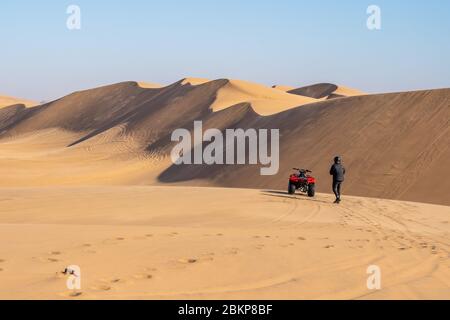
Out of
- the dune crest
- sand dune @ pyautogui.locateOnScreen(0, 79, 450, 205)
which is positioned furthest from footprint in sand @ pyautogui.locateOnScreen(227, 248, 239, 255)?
the dune crest

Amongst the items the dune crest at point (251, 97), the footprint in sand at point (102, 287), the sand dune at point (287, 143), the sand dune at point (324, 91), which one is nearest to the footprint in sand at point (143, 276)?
the footprint in sand at point (102, 287)

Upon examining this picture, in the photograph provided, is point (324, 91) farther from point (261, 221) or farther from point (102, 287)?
point (102, 287)

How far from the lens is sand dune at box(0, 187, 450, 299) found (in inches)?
226

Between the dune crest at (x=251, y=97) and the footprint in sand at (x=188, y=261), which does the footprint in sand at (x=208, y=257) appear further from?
the dune crest at (x=251, y=97)

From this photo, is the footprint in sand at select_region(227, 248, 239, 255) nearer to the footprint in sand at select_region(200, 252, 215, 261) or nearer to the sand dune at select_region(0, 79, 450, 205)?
the footprint in sand at select_region(200, 252, 215, 261)

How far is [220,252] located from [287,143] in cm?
2864

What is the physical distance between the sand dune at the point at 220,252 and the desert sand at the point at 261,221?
0.08 feet

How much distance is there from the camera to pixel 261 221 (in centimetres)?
1228

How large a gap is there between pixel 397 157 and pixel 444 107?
19.1 feet

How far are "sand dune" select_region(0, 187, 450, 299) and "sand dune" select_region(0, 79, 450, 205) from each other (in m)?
12.9

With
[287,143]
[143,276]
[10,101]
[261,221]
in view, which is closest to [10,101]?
[10,101]
